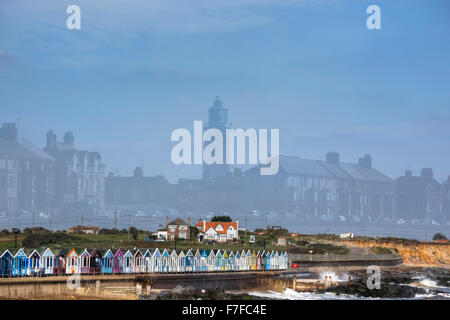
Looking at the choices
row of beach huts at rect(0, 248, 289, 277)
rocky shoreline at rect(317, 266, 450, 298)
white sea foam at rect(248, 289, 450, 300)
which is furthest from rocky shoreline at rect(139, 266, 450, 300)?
row of beach huts at rect(0, 248, 289, 277)

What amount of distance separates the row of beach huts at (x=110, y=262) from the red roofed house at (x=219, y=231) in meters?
39.5

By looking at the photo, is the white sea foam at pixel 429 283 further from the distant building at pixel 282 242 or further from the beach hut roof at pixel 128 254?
the beach hut roof at pixel 128 254

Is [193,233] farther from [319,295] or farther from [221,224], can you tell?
[319,295]

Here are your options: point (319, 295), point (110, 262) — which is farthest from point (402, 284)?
point (110, 262)

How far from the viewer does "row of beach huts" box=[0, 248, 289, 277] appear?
7738cm

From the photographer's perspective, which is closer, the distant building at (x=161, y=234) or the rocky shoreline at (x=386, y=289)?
the rocky shoreline at (x=386, y=289)

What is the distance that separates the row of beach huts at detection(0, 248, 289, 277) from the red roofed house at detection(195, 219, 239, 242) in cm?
3948

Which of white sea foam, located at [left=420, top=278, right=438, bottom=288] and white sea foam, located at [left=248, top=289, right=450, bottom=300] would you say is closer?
white sea foam, located at [left=248, top=289, right=450, bottom=300]

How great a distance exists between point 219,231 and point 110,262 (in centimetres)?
6151

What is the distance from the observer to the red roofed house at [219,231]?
144m

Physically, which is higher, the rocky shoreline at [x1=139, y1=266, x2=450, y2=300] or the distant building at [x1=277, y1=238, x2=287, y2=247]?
the distant building at [x1=277, y1=238, x2=287, y2=247]

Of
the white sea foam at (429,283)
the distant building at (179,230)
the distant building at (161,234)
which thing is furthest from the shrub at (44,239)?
the white sea foam at (429,283)

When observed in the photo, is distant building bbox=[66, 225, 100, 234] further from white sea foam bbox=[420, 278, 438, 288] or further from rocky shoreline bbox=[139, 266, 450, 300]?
white sea foam bbox=[420, 278, 438, 288]
